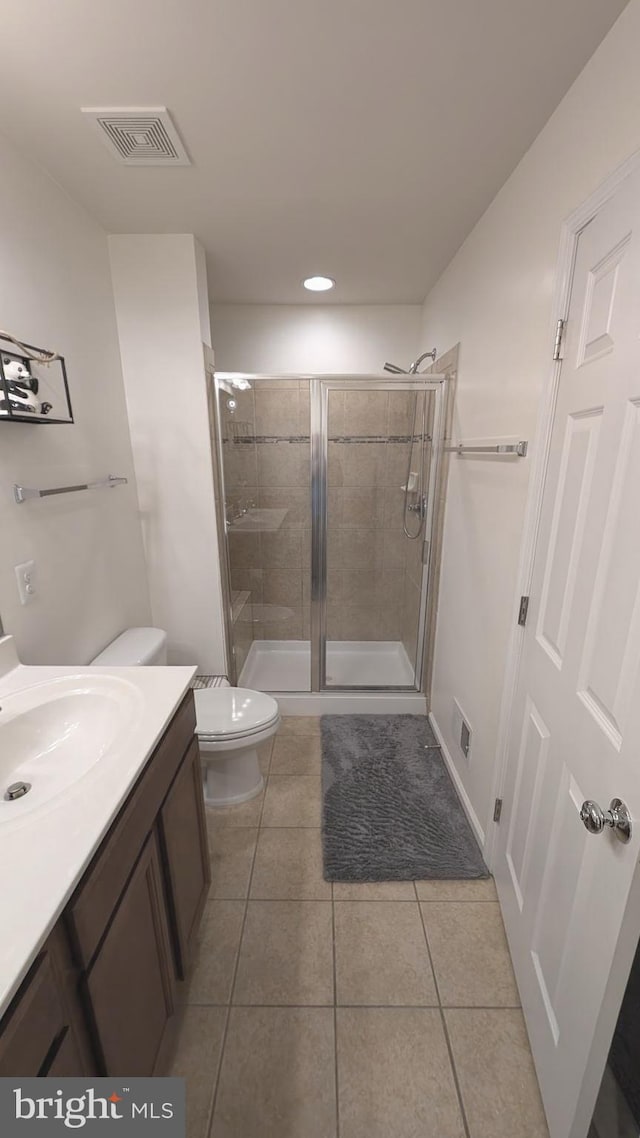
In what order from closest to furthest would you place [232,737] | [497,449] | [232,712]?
[497,449] < [232,737] < [232,712]

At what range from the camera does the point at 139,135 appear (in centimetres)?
127

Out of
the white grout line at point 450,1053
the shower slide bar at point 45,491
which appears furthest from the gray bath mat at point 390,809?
the shower slide bar at point 45,491

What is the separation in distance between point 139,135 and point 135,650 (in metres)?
1.72

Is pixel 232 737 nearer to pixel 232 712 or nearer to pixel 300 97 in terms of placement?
pixel 232 712

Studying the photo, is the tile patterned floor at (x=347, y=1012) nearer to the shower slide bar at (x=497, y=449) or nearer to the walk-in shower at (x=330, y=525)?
the walk-in shower at (x=330, y=525)

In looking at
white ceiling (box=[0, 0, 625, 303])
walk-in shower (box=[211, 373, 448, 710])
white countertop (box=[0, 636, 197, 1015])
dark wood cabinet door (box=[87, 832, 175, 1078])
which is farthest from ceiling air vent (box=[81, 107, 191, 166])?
dark wood cabinet door (box=[87, 832, 175, 1078])

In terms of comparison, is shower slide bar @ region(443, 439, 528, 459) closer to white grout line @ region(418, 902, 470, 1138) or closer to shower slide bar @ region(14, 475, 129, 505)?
shower slide bar @ region(14, 475, 129, 505)

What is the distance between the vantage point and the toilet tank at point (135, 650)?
1.74 meters

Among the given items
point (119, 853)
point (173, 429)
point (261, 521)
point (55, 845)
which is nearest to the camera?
point (55, 845)

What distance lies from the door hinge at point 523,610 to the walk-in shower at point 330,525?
3.60 feet

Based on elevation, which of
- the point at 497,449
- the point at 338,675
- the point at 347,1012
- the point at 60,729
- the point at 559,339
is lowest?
the point at 347,1012

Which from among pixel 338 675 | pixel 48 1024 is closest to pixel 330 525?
pixel 338 675

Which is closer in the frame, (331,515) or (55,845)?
(55,845)

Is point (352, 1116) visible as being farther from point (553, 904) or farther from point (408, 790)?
point (408, 790)
